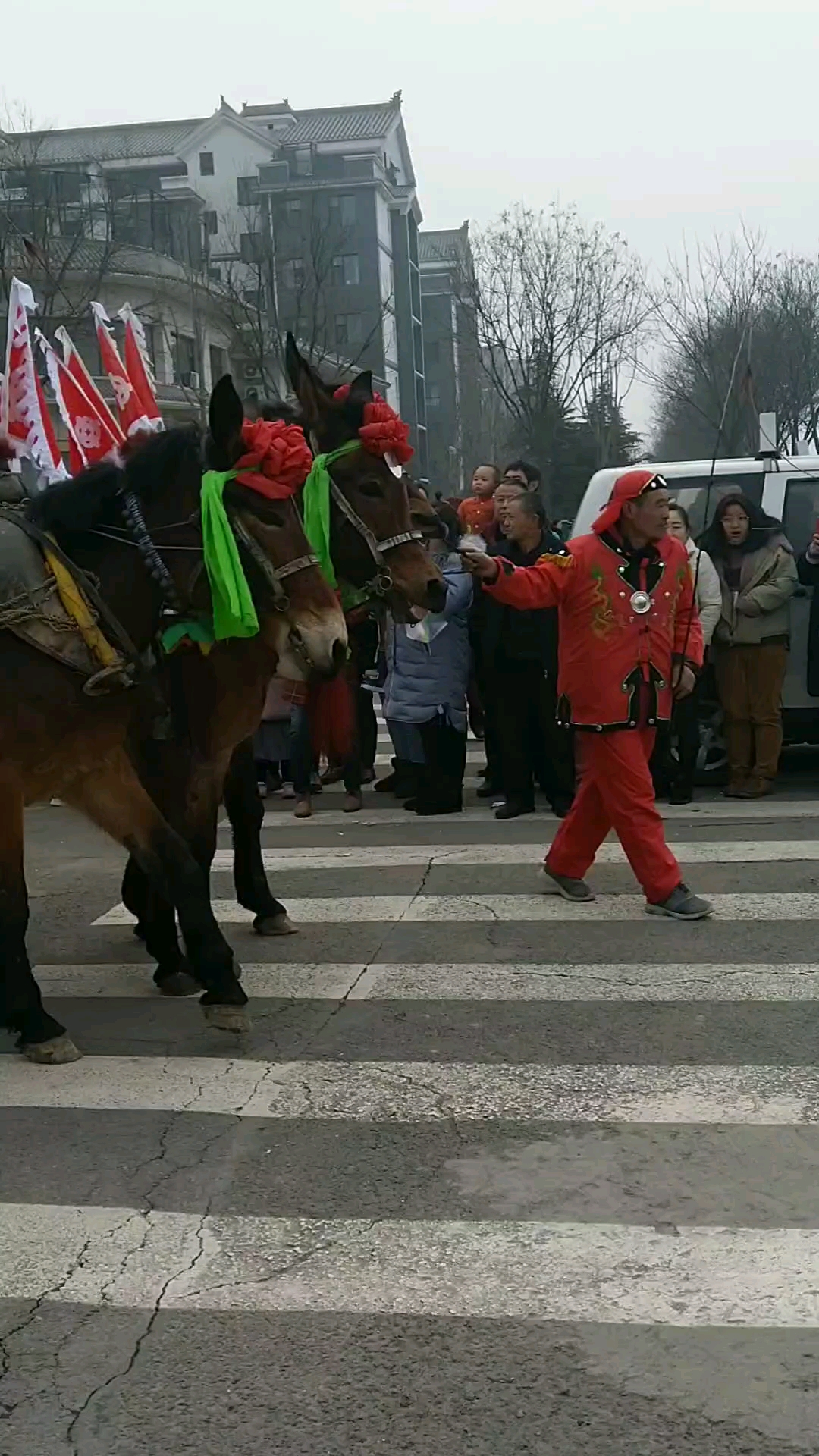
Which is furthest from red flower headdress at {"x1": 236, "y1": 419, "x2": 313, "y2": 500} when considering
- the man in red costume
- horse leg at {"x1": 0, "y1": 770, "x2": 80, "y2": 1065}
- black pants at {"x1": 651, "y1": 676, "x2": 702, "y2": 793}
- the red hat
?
black pants at {"x1": 651, "y1": 676, "x2": 702, "y2": 793}

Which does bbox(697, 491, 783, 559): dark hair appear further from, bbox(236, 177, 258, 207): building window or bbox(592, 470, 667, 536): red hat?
bbox(236, 177, 258, 207): building window

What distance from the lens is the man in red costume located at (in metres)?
6.49

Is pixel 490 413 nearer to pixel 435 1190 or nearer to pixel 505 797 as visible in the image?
pixel 505 797

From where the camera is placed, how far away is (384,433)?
6102 millimetres

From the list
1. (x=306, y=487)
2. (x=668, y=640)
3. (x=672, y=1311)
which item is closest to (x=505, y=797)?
(x=668, y=640)

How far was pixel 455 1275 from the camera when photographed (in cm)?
346

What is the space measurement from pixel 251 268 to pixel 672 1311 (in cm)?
3327

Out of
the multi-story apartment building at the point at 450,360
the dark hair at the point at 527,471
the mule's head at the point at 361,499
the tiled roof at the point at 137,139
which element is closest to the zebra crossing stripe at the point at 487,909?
the mule's head at the point at 361,499

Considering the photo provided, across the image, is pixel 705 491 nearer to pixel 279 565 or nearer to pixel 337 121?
pixel 279 565

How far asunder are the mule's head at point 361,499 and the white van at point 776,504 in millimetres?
3812

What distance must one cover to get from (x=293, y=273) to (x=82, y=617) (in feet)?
99.8

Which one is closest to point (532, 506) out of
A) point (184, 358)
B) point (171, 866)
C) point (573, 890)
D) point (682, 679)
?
point (682, 679)

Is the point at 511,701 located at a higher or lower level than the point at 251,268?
lower

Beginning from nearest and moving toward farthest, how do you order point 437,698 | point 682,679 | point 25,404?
1. point 682,679
2. point 437,698
3. point 25,404
